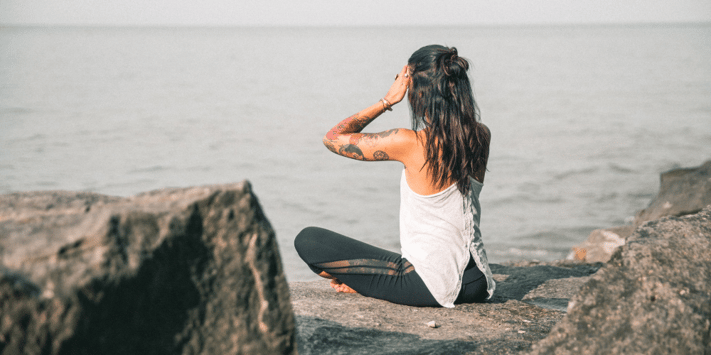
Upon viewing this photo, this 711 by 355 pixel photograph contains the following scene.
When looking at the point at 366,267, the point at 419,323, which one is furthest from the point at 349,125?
the point at 419,323

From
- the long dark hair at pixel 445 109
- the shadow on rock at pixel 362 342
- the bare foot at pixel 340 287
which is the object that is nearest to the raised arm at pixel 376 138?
the long dark hair at pixel 445 109

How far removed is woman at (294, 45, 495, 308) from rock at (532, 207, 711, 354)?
0.98 meters

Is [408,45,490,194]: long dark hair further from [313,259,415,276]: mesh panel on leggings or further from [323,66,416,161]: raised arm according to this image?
[313,259,415,276]: mesh panel on leggings

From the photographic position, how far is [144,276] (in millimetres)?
1494

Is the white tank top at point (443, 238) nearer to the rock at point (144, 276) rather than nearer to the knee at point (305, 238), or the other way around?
the knee at point (305, 238)

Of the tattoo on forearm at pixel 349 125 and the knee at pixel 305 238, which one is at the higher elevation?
the tattoo on forearm at pixel 349 125

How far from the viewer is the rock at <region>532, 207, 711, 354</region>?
193cm

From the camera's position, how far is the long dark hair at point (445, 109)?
112 inches

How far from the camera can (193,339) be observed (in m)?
1.61

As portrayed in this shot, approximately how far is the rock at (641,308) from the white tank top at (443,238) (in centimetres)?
98

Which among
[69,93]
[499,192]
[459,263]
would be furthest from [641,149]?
[69,93]

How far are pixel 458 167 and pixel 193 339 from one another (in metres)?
1.77

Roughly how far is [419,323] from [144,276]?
1600 millimetres

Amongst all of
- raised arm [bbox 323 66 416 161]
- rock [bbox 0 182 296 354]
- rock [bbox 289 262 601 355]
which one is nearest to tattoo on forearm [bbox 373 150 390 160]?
raised arm [bbox 323 66 416 161]
